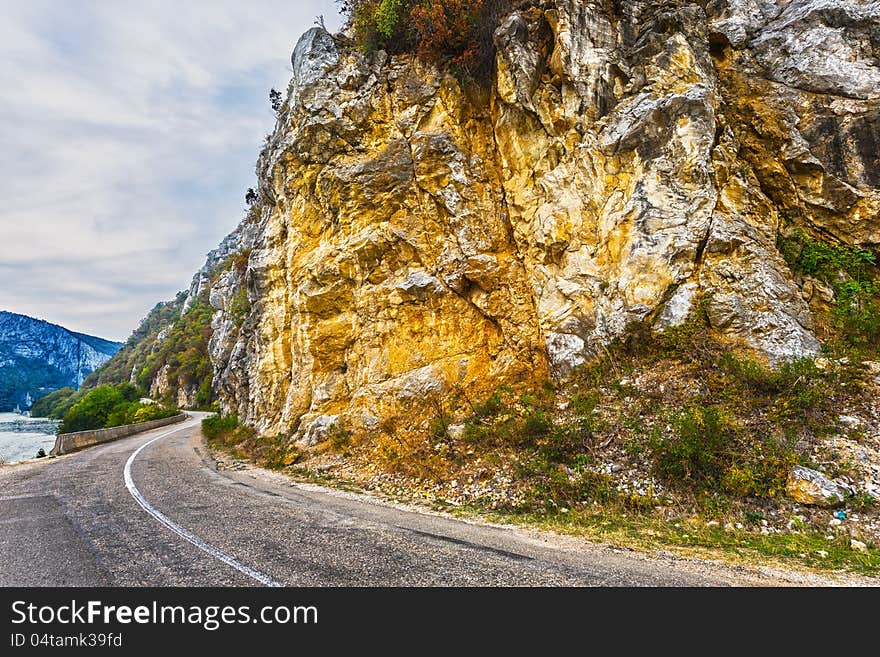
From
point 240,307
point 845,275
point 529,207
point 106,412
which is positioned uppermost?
point 529,207

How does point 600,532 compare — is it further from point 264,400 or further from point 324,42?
point 324,42

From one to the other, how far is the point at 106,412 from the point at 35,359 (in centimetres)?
15432

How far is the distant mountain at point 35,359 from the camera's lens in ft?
385

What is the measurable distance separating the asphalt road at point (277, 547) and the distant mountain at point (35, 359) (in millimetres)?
149748

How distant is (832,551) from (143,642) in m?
7.74

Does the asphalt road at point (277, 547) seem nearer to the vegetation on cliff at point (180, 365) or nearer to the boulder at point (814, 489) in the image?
the boulder at point (814, 489)

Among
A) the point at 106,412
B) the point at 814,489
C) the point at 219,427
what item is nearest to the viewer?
the point at 814,489

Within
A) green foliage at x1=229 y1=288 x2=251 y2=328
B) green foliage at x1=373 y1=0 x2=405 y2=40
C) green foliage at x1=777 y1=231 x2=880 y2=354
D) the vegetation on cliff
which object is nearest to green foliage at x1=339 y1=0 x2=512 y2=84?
green foliage at x1=373 y1=0 x2=405 y2=40

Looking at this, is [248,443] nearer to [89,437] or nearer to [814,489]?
[89,437]

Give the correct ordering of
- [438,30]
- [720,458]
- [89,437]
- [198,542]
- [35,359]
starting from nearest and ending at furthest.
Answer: [198,542] < [720,458] < [438,30] < [89,437] < [35,359]

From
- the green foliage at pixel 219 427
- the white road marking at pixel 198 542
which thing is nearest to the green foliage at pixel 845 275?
the white road marking at pixel 198 542

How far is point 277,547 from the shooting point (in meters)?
5.16

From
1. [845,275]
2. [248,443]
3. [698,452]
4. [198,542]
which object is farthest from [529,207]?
[248,443]

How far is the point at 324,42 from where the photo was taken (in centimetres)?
1683
